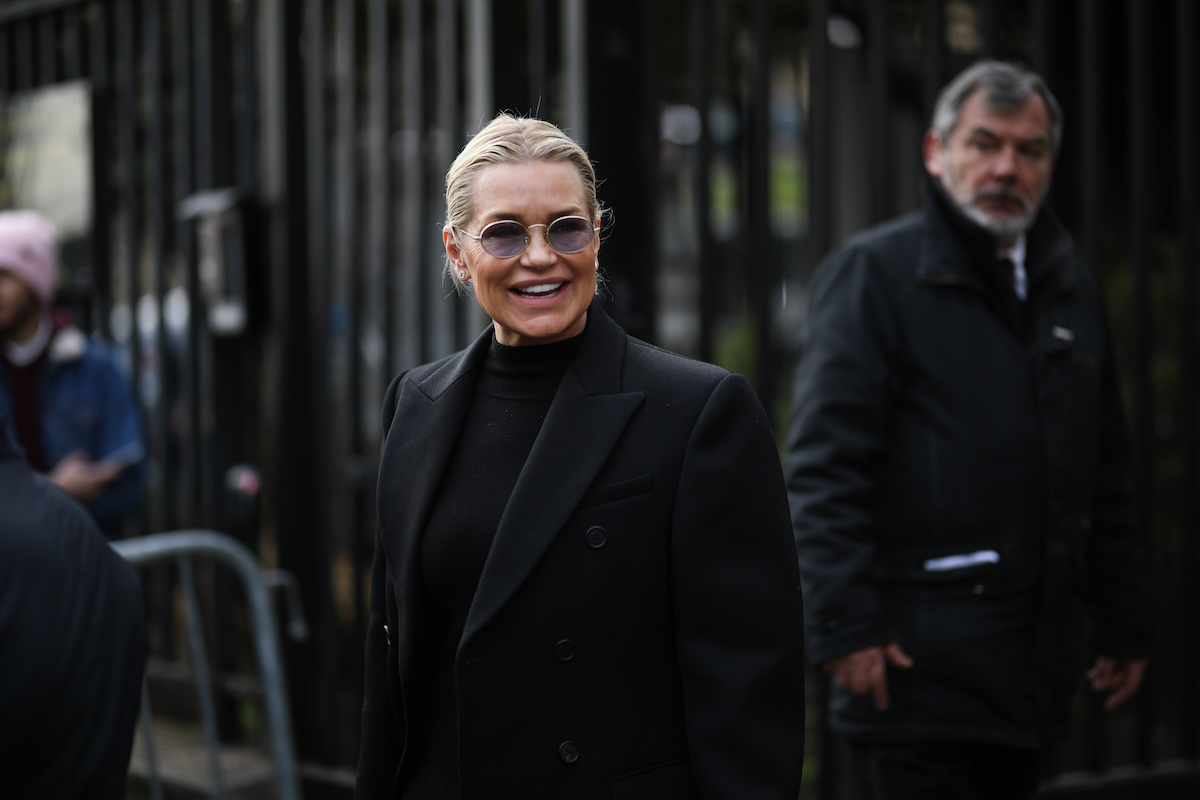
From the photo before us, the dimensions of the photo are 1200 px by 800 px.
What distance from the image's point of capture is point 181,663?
→ 5.03 m

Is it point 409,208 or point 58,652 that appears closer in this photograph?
point 58,652

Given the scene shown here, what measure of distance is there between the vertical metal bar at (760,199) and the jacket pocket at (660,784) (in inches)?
76.9

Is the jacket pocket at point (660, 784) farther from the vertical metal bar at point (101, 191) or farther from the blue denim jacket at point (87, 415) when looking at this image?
the vertical metal bar at point (101, 191)

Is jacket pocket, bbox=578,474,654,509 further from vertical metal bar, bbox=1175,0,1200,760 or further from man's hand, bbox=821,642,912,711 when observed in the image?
vertical metal bar, bbox=1175,0,1200,760

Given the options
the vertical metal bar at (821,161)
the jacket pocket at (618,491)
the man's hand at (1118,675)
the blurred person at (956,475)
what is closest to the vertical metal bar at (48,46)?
the vertical metal bar at (821,161)

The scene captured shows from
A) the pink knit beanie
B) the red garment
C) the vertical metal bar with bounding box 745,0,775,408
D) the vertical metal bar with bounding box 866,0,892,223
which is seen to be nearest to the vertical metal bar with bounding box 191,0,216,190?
the pink knit beanie

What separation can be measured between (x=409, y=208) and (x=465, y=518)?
9.23 ft

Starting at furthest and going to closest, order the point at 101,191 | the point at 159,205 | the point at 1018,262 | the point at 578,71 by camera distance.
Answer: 1. the point at 101,191
2. the point at 159,205
3. the point at 578,71
4. the point at 1018,262

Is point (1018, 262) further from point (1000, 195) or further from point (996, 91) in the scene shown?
point (996, 91)

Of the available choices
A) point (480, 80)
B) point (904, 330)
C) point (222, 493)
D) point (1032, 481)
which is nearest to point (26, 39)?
point (222, 493)

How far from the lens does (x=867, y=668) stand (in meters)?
2.71

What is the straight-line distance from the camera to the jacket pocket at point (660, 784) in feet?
6.13

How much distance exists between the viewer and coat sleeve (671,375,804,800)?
6.09 feet

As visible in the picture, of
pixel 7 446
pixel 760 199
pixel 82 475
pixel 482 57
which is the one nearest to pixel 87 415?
pixel 82 475
